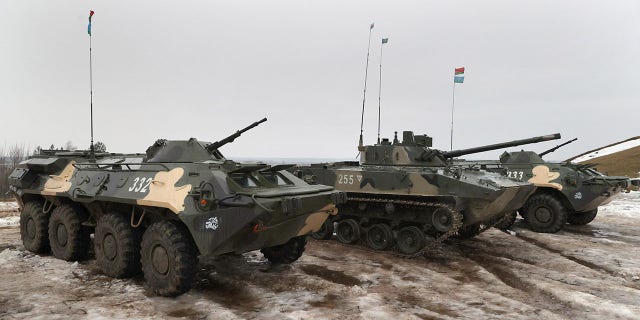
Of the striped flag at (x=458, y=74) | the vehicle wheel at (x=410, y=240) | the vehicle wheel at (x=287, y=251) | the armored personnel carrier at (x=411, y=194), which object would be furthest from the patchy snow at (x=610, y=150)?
the vehicle wheel at (x=287, y=251)

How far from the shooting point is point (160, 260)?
716 cm

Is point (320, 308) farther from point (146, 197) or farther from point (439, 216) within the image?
point (439, 216)

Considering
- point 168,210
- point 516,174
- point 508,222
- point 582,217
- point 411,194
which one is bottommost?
point 508,222

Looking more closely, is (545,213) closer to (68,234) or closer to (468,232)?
(468,232)

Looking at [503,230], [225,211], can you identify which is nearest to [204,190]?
[225,211]

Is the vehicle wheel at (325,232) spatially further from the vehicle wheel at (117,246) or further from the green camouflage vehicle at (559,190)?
the green camouflage vehicle at (559,190)

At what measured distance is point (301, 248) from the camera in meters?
9.01

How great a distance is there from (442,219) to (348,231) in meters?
2.64

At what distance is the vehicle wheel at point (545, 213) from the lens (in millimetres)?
14188

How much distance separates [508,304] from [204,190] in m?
4.78

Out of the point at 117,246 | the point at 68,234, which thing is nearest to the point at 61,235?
the point at 68,234

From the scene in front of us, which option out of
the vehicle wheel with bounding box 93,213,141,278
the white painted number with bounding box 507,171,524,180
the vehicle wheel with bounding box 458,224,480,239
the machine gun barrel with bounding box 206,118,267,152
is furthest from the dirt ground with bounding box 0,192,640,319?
the white painted number with bounding box 507,171,524,180

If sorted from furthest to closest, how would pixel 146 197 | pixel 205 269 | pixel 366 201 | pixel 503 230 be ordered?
pixel 503 230 → pixel 366 201 → pixel 205 269 → pixel 146 197

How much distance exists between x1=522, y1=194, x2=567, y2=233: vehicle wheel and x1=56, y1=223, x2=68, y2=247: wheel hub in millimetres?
12865
